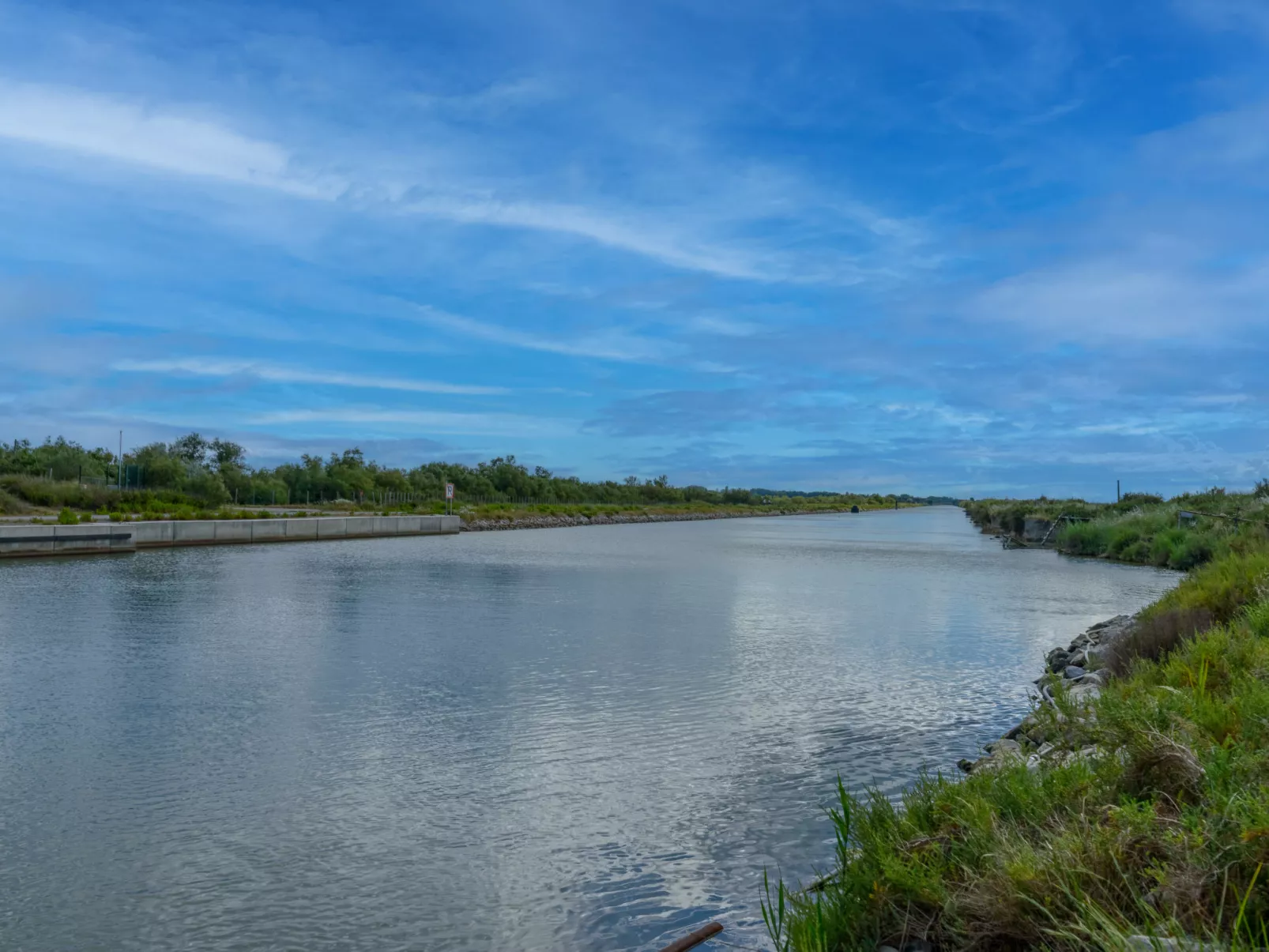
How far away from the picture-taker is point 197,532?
111ft

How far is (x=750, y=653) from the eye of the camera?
41.5 ft

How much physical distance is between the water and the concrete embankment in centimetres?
1110

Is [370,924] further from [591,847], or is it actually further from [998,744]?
[998,744]

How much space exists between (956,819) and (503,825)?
10.2 feet

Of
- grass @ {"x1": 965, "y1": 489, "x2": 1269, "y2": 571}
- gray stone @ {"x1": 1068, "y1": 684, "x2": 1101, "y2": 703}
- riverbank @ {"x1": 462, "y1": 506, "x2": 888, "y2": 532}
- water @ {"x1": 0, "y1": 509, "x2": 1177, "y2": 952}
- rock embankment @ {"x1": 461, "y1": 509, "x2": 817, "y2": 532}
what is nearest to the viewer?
water @ {"x1": 0, "y1": 509, "x2": 1177, "y2": 952}

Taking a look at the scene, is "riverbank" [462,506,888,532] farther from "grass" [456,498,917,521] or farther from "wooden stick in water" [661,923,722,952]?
"wooden stick in water" [661,923,722,952]

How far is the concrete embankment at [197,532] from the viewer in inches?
1056

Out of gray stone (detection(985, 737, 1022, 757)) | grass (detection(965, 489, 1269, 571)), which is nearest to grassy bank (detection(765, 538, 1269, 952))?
gray stone (detection(985, 737, 1022, 757))

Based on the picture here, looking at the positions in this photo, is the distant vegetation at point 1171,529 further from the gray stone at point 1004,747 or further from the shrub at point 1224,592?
the gray stone at point 1004,747

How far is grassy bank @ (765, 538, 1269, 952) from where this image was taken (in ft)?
9.99

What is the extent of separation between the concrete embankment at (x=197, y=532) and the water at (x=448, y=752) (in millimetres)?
11099

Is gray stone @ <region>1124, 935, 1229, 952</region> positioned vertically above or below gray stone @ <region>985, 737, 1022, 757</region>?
above

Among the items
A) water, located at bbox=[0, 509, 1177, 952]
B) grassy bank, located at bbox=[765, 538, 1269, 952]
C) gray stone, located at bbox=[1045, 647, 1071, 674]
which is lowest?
water, located at bbox=[0, 509, 1177, 952]

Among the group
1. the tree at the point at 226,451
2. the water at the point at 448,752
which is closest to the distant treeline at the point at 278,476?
the tree at the point at 226,451
